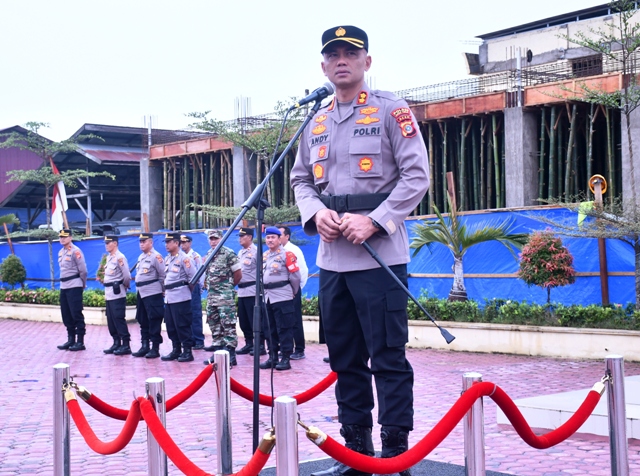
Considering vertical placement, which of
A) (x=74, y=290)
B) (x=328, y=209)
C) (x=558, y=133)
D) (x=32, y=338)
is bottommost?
(x=32, y=338)

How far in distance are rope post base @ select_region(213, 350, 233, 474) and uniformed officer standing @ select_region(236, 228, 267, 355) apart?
23.2 ft

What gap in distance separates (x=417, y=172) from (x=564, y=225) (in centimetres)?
737

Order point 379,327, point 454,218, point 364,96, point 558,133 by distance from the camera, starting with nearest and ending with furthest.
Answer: point 379,327 → point 364,96 → point 454,218 → point 558,133

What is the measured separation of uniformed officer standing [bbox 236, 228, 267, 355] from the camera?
37.1ft

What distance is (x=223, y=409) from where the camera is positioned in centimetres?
397

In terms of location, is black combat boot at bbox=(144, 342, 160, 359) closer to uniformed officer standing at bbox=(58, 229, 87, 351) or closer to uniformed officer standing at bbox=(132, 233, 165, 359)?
uniformed officer standing at bbox=(132, 233, 165, 359)

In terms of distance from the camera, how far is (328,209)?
3.78 meters

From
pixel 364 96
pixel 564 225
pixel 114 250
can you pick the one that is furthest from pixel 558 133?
pixel 364 96

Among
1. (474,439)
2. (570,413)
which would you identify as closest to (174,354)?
(570,413)

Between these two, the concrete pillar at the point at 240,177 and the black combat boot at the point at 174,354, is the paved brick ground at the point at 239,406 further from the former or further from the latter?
the concrete pillar at the point at 240,177

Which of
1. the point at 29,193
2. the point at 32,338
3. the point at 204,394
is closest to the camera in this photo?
the point at 204,394

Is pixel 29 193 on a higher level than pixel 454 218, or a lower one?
higher

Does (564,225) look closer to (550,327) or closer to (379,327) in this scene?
(550,327)

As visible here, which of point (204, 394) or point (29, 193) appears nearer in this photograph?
point (204, 394)
